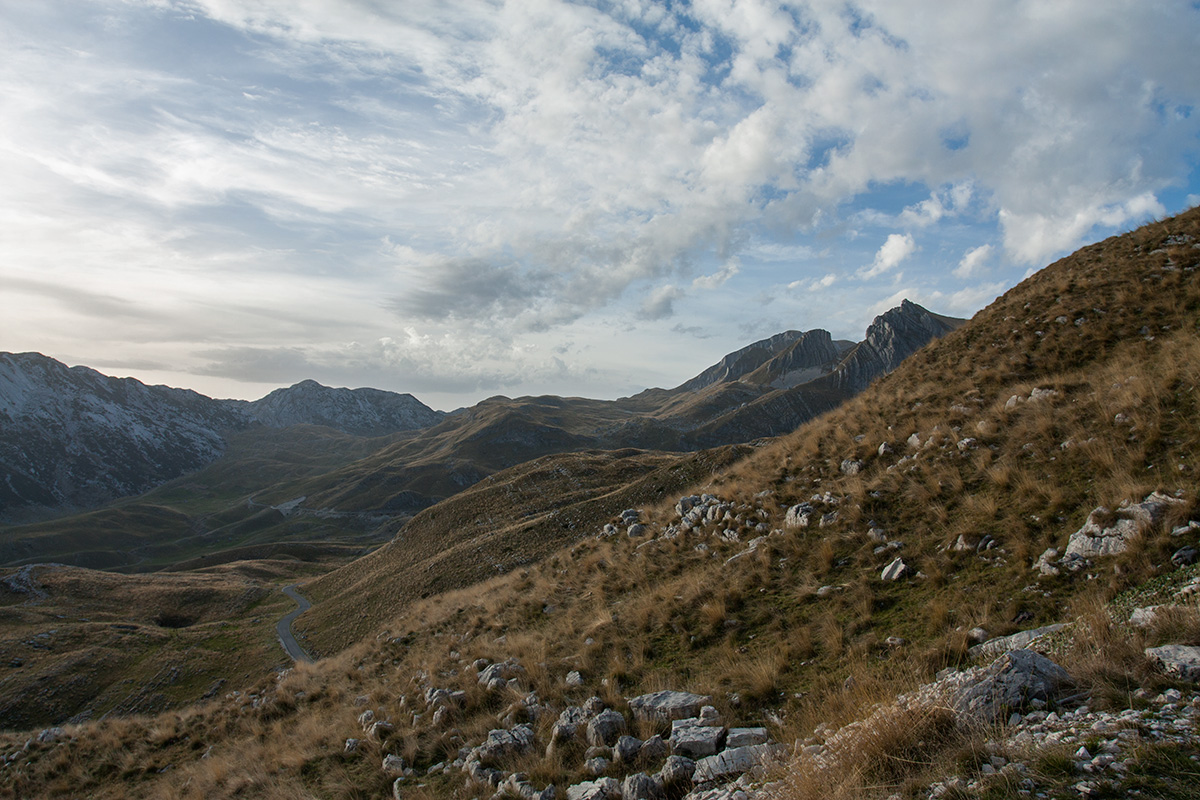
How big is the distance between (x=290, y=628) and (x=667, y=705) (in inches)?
2177

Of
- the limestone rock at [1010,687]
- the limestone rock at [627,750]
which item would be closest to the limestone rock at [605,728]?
the limestone rock at [627,750]

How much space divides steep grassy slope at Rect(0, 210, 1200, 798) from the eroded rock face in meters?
0.21

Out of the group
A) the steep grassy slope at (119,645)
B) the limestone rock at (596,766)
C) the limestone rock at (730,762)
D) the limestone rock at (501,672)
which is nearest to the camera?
the limestone rock at (730,762)

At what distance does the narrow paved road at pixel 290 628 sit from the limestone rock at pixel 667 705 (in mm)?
39002

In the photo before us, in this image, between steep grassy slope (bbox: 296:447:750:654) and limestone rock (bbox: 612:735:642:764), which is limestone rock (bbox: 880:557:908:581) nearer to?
limestone rock (bbox: 612:735:642:764)

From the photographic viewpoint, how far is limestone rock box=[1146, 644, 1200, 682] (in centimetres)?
459

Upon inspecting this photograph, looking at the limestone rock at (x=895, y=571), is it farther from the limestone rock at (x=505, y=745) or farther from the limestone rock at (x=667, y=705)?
the limestone rock at (x=505, y=745)

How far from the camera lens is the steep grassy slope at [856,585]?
7461mm

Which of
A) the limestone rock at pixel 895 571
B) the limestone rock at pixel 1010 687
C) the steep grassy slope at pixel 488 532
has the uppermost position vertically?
the limestone rock at pixel 1010 687

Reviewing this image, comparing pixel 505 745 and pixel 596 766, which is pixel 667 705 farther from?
pixel 505 745

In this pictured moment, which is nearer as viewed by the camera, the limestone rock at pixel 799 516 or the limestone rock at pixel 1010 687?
the limestone rock at pixel 1010 687

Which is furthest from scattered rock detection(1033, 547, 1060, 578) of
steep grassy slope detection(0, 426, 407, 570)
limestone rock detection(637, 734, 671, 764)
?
steep grassy slope detection(0, 426, 407, 570)

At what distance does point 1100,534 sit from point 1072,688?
4.36 meters

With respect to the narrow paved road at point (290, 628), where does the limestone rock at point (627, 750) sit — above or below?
above
